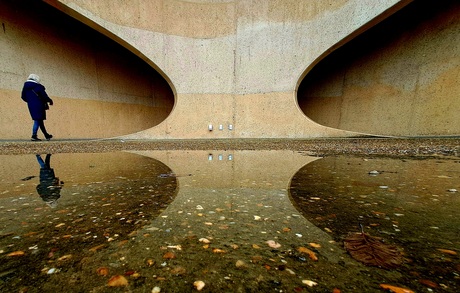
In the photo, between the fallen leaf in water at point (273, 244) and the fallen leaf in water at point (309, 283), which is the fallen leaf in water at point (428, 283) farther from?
the fallen leaf in water at point (273, 244)

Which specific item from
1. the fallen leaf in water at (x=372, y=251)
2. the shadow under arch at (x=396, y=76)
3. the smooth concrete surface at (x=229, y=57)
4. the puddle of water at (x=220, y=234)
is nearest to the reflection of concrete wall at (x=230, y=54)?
the smooth concrete surface at (x=229, y=57)

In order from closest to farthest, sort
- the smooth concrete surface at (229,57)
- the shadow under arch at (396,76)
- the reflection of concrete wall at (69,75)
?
the shadow under arch at (396,76)
the reflection of concrete wall at (69,75)
the smooth concrete surface at (229,57)

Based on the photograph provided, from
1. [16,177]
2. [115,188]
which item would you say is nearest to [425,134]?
[115,188]

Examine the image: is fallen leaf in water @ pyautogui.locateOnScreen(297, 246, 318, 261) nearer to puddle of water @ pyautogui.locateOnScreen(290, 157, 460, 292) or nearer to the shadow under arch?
puddle of water @ pyautogui.locateOnScreen(290, 157, 460, 292)

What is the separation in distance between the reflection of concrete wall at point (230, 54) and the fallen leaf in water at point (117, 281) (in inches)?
313

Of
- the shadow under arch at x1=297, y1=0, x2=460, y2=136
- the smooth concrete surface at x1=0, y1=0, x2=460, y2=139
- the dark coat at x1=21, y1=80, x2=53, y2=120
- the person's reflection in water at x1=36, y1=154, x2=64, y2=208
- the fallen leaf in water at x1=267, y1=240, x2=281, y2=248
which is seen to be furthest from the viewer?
the smooth concrete surface at x1=0, y1=0, x2=460, y2=139

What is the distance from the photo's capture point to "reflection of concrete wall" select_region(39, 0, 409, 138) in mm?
7895

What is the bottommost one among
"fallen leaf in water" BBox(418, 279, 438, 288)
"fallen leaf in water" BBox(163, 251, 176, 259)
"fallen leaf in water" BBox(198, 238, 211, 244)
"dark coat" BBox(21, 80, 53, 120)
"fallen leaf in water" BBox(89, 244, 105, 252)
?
"fallen leaf in water" BBox(89, 244, 105, 252)

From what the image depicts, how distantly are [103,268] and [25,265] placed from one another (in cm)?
23

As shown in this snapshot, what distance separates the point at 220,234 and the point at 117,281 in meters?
0.37

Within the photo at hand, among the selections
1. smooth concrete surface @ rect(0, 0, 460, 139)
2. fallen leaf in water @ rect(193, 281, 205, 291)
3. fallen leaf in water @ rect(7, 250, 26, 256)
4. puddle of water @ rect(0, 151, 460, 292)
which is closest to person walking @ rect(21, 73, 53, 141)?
smooth concrete surface @ rect(0, 0, 460, 139)

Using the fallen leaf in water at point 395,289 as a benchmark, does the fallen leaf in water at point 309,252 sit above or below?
below

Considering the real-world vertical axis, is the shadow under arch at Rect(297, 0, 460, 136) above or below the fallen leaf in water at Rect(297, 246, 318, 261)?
above

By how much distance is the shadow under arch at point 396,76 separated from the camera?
7358 mm
